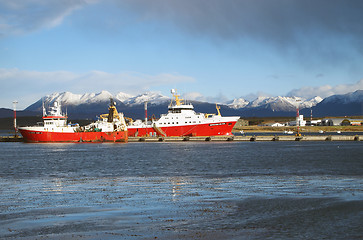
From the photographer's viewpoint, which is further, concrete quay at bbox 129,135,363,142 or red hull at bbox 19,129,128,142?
red hull at bbox 19,129,128,142

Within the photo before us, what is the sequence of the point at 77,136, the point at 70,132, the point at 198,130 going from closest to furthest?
the point at 70,132, the point at 77,136, the point at 198,130

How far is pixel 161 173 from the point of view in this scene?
106 feet

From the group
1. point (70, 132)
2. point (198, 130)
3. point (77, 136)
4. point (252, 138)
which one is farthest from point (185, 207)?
point (70, 132)

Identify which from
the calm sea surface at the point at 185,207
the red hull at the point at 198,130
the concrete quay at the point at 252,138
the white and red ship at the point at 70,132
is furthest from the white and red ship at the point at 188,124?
the calm sea surface at the point at 185,207

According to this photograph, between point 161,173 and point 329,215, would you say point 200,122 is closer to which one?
point 161,173

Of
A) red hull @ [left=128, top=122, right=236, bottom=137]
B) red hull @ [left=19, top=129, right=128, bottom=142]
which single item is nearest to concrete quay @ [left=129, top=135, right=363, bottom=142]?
red hull @ [left=19, top=129, right=128, bottom=142]

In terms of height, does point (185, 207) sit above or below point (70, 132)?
below

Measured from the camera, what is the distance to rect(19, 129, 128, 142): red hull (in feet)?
308

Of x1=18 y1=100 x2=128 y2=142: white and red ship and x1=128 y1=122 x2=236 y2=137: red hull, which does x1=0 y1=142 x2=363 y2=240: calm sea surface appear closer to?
x1=18 y1=100 x2=128 y2=142: white and red ship

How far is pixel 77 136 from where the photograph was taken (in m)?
94.1

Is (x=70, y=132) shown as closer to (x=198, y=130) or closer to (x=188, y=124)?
(x=188, y=124)

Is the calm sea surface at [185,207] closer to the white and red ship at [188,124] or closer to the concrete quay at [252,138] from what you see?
the concrete quay at [252,138]

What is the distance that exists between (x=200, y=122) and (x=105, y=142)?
22.7 metres

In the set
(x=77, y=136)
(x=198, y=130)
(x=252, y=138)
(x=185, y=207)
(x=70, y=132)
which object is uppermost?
(x=70, y=132)
